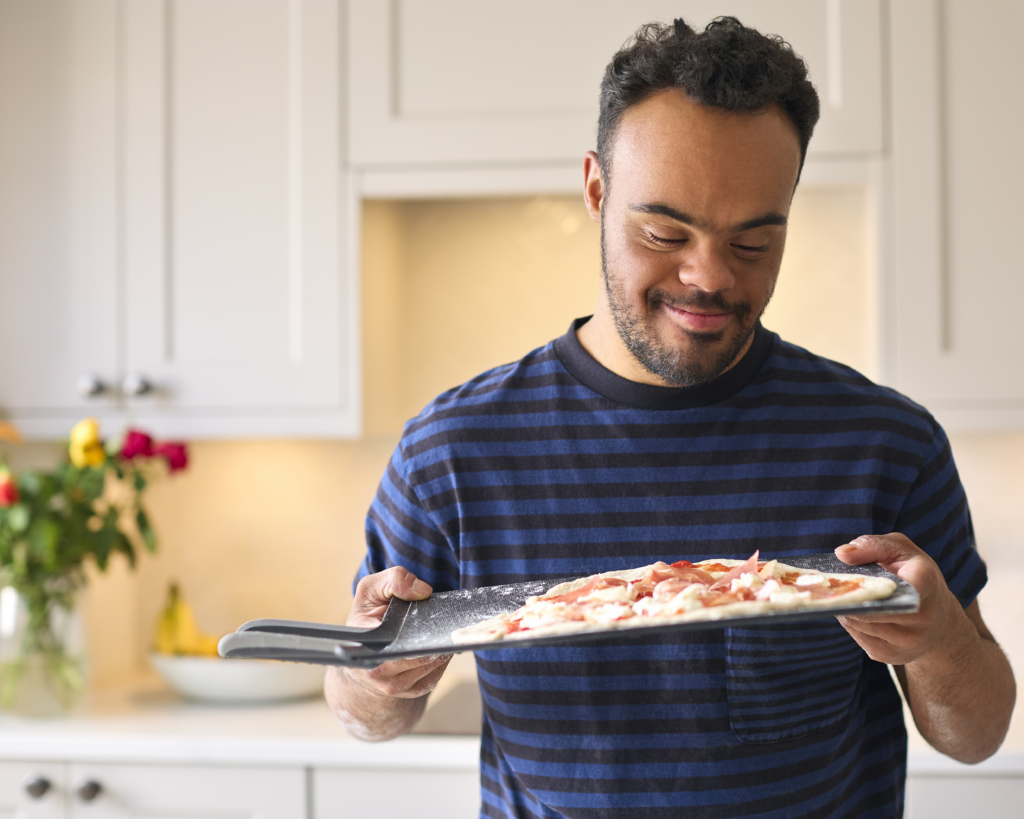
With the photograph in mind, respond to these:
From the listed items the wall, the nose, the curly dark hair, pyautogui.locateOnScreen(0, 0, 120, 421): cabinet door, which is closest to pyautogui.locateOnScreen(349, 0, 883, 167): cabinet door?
the wall

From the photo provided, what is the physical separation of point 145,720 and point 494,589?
45.2 inches

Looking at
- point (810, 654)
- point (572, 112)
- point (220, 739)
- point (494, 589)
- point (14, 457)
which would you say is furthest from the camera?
point (14, 457)

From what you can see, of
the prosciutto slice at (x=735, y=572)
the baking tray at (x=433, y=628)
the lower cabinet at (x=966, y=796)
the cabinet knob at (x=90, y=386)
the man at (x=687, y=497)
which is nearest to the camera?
the baking tray at (x=433, y=628)

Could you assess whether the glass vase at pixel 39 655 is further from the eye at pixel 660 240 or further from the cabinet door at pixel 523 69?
the eye at pixel 660 240

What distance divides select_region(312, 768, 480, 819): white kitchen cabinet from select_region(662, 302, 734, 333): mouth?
947 millimetres

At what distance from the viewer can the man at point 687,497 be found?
0.94m

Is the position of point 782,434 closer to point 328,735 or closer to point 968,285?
point 968,285

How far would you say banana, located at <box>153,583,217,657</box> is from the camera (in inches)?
76.8

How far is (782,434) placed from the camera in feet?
3.46

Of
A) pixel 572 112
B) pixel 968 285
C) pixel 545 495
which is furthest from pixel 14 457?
pixel 968 285

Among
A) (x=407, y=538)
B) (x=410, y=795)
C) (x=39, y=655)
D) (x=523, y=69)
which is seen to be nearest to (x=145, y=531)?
(x=39, y=655)

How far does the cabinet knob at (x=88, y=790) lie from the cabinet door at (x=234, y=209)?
645mm

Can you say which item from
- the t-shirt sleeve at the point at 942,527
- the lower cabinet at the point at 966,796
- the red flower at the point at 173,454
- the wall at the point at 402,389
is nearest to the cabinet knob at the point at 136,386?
the red flower at the point at 173,454

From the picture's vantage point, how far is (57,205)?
1900 millimetres
